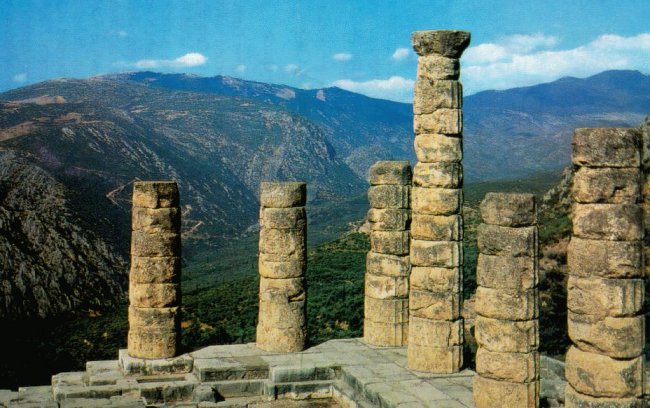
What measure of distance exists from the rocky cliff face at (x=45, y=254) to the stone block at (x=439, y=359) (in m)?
21.7

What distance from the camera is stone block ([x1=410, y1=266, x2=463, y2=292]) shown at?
15.7m

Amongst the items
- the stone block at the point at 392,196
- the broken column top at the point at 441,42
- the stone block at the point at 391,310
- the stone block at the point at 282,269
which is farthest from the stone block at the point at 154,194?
the broken column top at the point at 441,42

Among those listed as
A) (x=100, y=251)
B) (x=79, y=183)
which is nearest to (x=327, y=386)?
(x=100, y=251)

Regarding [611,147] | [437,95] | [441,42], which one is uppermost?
[441,42]

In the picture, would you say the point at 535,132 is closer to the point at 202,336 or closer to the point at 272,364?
the point at 202,336

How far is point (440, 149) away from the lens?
15.7 meters

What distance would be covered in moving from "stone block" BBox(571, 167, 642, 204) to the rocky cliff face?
88.1 ft

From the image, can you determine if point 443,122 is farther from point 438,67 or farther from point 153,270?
point 153,270

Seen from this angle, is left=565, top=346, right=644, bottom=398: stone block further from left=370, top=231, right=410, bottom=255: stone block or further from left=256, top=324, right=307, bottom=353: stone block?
left=256, top=324, right=307, bottom=353: stone block

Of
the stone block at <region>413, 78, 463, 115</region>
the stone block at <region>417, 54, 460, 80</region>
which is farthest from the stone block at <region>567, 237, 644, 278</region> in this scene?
the stone block at <region>417, 54, 460, 80</region>

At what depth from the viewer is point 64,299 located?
34.2 meters

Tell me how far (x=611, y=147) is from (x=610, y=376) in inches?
125

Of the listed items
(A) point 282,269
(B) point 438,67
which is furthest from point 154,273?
(B) point 438,67

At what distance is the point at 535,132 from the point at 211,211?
64381 mm
